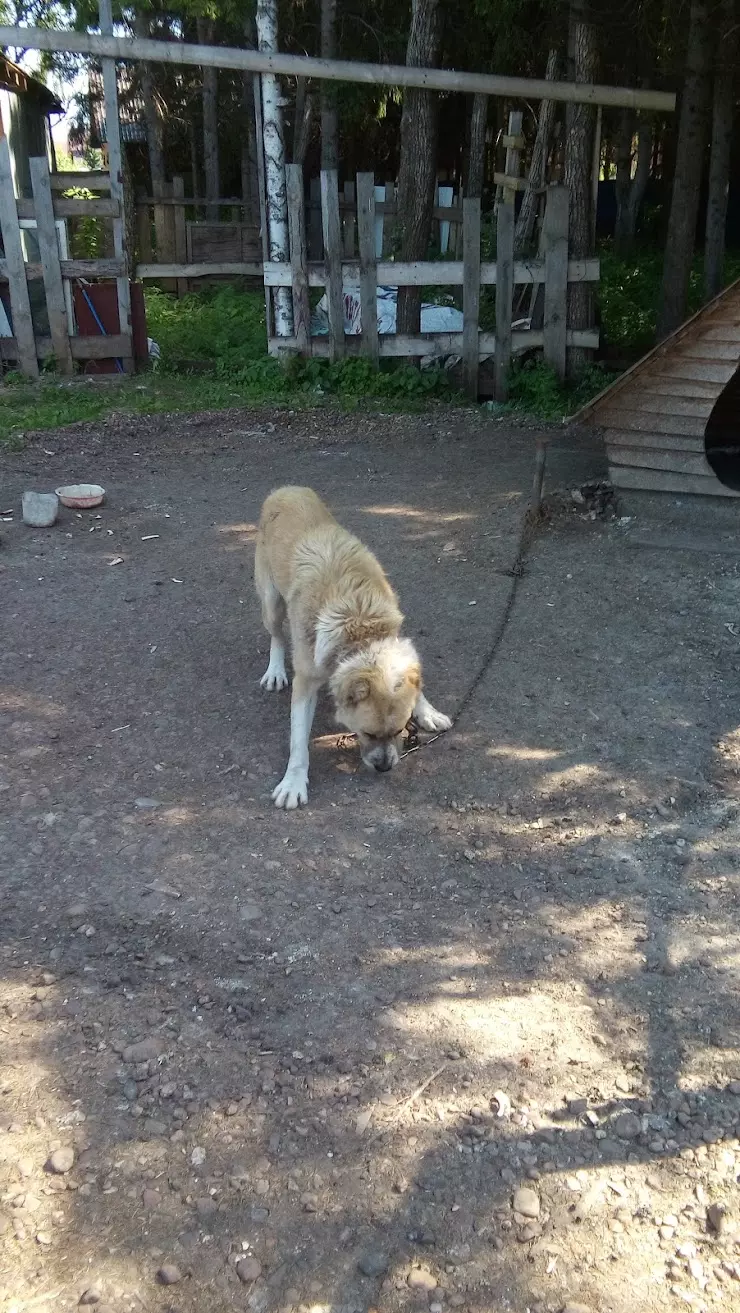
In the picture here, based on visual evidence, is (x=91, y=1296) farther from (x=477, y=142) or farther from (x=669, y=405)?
(x=477, y=142)

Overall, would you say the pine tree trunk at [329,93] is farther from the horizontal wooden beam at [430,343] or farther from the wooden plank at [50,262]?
the horizontal wooden beam at [430,343]

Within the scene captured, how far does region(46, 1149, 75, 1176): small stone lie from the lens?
2.53 metres

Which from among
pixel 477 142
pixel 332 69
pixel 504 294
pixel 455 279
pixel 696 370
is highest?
pixel 477 142

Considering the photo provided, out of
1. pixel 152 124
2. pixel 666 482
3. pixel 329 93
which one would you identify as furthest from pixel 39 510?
pixel 152 124

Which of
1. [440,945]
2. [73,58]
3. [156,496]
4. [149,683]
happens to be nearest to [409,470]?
[156,496]

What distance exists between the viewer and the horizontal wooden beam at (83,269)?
1179cm

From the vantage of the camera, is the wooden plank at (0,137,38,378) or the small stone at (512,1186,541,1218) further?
the wooden plank at (0,137,38,378)

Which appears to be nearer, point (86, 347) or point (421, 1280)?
point (421, 1280)

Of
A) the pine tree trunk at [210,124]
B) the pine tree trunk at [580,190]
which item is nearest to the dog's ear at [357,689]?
the pine tree trunk at [580,190]

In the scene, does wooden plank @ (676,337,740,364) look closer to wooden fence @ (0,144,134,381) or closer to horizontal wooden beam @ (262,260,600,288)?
horizontal wooden beam @ (262,260,600,288)

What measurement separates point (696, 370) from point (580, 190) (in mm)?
5588

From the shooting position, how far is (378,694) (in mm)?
3936

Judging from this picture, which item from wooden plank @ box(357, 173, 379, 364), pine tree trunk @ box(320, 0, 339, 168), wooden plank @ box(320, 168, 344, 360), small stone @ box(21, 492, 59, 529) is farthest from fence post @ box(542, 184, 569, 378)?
pine tree trunk @ box(320, 0, 339, 168)

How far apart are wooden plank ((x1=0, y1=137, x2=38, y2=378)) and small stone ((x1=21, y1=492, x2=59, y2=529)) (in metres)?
5.15
